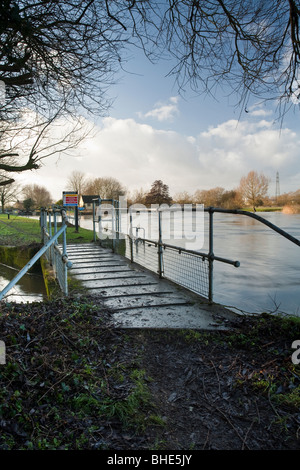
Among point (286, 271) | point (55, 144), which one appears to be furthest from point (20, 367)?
point (286, 271)

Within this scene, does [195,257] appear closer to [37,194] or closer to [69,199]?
[69,199]

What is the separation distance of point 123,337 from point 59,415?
1218 mm

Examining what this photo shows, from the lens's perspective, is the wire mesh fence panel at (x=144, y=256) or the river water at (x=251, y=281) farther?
the river water at (x=251, y=281)

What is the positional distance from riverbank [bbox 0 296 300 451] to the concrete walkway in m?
0.22

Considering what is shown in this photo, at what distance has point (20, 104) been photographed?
16.8ft

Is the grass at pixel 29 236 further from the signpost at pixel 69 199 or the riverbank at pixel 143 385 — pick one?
the riverbank at pixel 143 385

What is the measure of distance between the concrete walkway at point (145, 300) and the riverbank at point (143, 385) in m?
0.22

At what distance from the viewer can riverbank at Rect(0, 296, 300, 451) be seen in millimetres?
1892

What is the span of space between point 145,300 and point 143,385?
2.00 metres

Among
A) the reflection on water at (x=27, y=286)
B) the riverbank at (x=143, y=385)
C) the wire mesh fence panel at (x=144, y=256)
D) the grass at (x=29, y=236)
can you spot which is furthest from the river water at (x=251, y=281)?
the riverbank at (x=143, y=385)

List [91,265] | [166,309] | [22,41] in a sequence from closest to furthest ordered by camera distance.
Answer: [22,41] < [166,309] < [91,265]

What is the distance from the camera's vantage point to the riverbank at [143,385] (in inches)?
74.5

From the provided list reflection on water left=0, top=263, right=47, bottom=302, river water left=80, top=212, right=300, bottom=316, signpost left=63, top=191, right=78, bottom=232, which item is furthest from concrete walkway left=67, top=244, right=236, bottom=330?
signpost left=63, top=191, right=78, bottom=232
